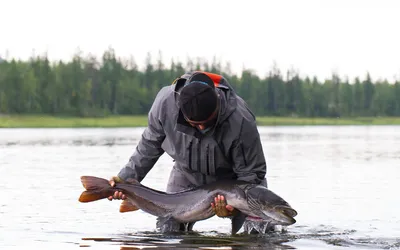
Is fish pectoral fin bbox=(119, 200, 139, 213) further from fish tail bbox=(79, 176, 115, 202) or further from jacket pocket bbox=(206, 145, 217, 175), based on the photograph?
jacket pocket bbox=(206, 145, 217, 175)

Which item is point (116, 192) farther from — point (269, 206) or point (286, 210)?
point (286, 210)

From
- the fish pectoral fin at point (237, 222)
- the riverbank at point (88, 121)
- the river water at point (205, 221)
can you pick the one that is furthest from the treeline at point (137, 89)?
the fish pectoral fin at point (237, 222)

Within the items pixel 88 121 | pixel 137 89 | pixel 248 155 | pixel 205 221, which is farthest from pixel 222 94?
pixel 137 89

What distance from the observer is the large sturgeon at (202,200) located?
27.3ft

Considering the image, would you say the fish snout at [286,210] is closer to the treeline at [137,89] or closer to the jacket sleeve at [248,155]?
the jacket sleeve at [248,155]

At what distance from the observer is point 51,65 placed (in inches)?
5615

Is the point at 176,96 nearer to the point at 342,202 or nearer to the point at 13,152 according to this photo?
the point at 342,202

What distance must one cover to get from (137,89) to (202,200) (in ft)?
414

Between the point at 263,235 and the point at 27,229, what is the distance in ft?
10.5

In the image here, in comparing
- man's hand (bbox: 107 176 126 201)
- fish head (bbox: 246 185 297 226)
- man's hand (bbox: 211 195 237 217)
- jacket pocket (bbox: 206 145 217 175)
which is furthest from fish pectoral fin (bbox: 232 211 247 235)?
man's hand (bbox: 107 176 126 201)

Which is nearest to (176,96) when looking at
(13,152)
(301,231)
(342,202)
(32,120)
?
(301,231)

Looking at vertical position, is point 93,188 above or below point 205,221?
above

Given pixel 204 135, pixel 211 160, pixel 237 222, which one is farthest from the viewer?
pixel 237 222

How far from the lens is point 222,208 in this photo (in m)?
8.74
